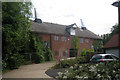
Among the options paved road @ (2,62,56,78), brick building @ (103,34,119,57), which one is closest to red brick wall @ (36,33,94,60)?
brick building @ (103,34,119,57)

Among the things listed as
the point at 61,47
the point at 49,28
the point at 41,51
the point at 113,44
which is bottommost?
the point at 41,51

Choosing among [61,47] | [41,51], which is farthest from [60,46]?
[41,51]

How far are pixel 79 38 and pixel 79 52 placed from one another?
295 cm

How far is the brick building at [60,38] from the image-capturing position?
25497mm

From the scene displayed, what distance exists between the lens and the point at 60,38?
90.4 feet

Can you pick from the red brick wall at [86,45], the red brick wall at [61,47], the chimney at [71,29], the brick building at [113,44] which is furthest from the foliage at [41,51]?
the brick building at [113,44]

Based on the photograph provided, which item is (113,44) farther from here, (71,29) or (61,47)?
(71,29)

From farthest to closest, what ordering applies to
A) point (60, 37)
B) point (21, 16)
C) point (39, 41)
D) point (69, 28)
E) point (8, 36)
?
point (69, 28)
point (60, 37)
point (39, 41)
point (21, 16)
point (8, 36)

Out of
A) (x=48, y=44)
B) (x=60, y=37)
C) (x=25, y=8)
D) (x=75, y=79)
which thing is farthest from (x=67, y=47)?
(x=75, y=79)

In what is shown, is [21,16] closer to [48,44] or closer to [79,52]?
[48,44]

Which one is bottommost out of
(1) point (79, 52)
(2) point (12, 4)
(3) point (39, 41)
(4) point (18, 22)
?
(1) point (79, 52)

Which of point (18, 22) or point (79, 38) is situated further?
point (79, 38)

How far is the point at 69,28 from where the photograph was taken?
98.8 feet

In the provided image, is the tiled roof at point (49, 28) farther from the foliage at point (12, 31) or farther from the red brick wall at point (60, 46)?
the foliage at point (12, 31)
